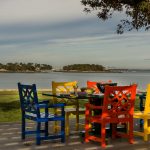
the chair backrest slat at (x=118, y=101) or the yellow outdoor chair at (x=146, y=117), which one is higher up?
the chair backrest slat at (x=118, y=101)

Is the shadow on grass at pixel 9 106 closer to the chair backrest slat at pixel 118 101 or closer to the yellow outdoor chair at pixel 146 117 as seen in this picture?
the yellow outdoor chair at pixel 146 117

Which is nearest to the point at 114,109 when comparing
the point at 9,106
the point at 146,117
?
the point at 146,117

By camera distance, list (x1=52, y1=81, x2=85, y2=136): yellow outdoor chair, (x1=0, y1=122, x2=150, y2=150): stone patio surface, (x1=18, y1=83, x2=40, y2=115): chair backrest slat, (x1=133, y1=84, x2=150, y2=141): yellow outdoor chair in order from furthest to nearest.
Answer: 1. (x1=52, y1=81, x2=85, y2=136): yellow outdoor chair
2. (x1=133, y1=84, x2=150, y2=141): yellow outdoor chair
3. (x1=18, y1=83, x2=40, y2=115): chair backrest slat
4. (x1=0, y1=122, x2=150, y2=150): stone patio surface

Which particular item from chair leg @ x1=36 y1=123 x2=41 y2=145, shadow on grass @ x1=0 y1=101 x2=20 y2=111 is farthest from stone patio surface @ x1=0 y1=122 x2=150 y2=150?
shadow on grass @ x1=0 y1=101 x2=20 y2=111

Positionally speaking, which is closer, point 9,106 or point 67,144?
point 67,144

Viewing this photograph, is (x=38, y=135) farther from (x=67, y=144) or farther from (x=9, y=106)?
(x=9, y=106)

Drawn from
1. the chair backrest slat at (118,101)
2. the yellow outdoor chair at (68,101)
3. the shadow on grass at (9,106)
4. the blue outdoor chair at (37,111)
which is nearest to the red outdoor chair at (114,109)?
the chair backrest slat at (118,101)

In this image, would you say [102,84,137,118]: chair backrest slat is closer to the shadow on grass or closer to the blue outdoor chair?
the blue outdoor chair

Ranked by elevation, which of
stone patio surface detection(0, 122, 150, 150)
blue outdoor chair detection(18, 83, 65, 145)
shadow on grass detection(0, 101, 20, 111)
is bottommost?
shadow on grass detection(0, 101, 20, 111)

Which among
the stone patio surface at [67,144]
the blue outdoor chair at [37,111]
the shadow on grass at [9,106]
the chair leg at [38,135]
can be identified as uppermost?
the blue outdoor chair at [37,111]

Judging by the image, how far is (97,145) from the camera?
7.05 m

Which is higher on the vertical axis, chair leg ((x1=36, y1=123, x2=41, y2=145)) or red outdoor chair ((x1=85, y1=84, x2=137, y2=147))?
red outdoor chair ((x1=85, y1=84, x2=137, y2=147))

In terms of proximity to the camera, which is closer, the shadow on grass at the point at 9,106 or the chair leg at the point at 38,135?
the chair leg at the point at 38,135

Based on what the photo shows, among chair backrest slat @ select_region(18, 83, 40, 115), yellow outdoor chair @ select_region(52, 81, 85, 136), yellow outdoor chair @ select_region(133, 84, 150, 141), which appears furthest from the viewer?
yellow outdoor chair @ select_region(52, 81, 85, 136)
